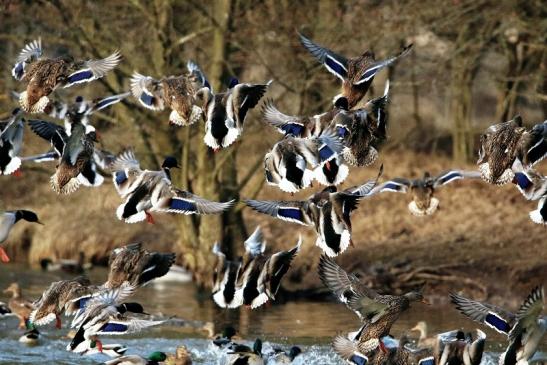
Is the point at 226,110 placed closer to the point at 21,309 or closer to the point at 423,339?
the point at 423,339

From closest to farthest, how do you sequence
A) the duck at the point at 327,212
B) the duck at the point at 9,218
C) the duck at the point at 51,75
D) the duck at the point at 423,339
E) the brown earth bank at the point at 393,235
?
the duck at the point at 327,212
the duck at the point at 51,75
the duck at the point at 9,218
the duck at the point at 423,339
the brown earth bank at the point at 393,235

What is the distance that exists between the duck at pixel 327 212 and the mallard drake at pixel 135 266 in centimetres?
100

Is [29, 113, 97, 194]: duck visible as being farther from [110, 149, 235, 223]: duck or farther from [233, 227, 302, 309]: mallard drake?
[233, 227, 302, 309]: mallard drake

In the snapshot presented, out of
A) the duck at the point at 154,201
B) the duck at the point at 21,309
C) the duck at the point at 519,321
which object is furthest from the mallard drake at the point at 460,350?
the duck at the point at 21,309

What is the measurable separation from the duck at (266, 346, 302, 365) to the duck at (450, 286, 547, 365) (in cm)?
217

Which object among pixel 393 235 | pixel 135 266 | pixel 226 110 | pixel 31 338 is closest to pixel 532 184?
pixel 226 110

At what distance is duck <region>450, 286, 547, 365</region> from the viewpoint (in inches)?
404

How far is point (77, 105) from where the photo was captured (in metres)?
13.0

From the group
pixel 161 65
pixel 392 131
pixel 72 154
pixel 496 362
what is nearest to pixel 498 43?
pixel 392 131

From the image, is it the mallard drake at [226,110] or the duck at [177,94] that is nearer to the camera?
the mallard drake at [226,110]

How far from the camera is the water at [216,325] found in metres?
13.6

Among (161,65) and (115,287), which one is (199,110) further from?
(161,65)

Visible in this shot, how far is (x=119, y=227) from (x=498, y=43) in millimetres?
6970

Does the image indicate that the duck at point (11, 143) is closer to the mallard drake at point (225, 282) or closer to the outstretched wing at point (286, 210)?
the mallard drake at point (225, 282)
